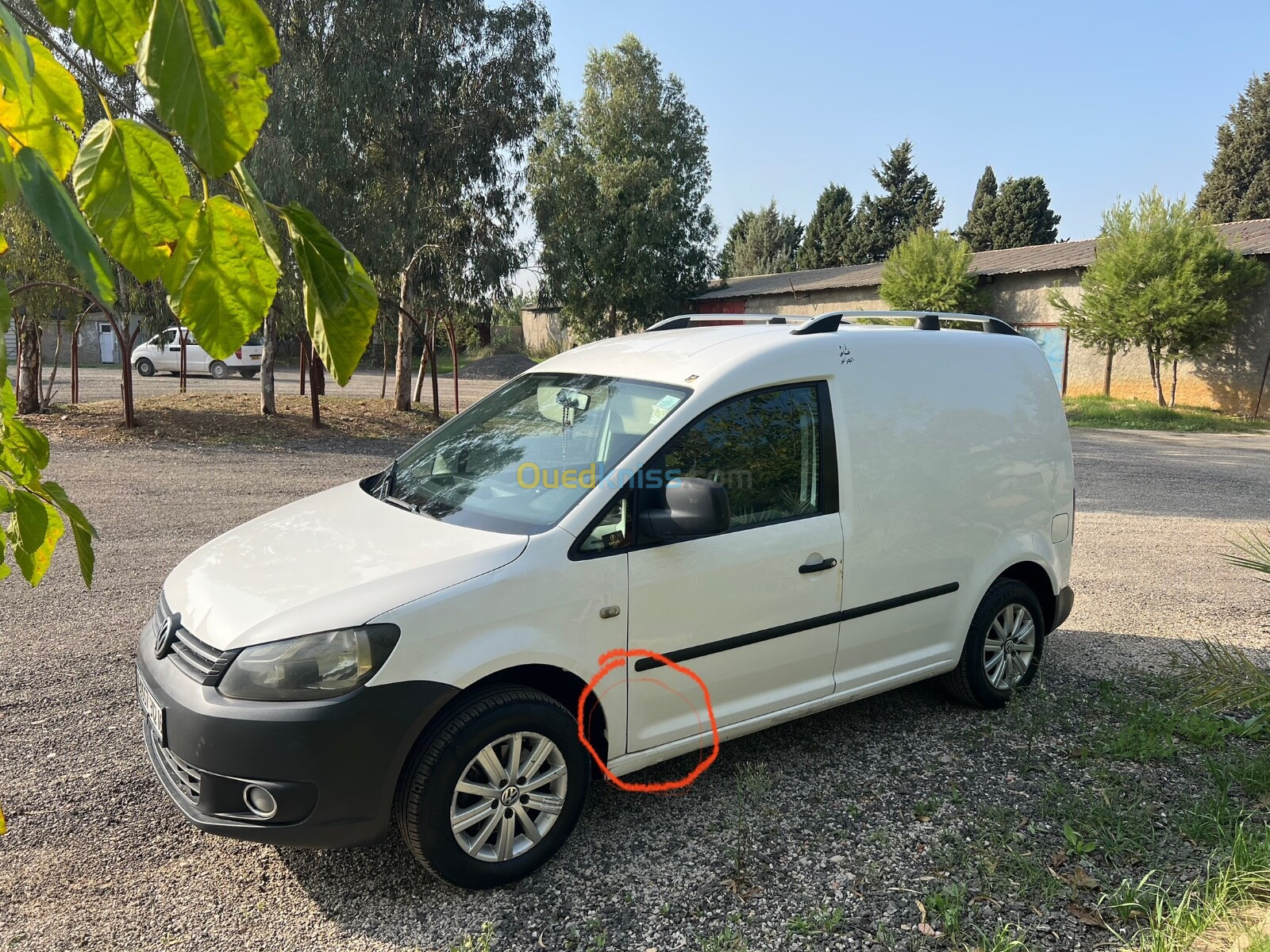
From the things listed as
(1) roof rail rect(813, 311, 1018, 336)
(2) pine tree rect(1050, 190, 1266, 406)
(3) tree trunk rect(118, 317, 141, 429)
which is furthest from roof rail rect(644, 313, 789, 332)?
(2) pine tree rect(1050, 190, 1266, 406)

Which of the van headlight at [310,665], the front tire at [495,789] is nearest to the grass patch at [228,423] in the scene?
the van headlight at [310,665]

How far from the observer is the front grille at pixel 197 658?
301cm

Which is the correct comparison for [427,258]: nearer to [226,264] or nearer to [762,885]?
[762,885]

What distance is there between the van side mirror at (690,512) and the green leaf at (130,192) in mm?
2728

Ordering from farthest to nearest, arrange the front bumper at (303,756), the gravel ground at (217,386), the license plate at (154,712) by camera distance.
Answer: the gravel ground at (217,386) → the license plate at (154,712) → the front bumper at (303,756)

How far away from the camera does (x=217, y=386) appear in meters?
27.2

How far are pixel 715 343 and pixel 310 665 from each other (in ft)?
7.42

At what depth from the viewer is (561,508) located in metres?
3.50

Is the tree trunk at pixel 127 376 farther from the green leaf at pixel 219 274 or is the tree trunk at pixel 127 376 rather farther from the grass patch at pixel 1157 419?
the grass patch at pixel 1157 419

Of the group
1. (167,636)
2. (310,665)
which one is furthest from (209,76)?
(167,636)

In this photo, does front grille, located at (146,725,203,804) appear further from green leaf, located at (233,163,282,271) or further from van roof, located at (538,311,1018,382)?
green leaf, located at (233,163,282,271)

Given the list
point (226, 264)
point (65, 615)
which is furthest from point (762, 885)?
point (65, 615)

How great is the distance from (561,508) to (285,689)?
1.18 meters

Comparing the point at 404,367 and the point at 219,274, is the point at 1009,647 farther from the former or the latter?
the point at 404,367
